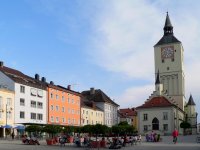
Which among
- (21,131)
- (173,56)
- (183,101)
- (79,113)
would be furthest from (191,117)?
(21,131)

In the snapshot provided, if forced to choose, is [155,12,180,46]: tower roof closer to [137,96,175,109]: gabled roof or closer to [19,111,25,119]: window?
[137,96,175,109]: gabled roof

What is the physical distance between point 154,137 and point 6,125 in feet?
77.7

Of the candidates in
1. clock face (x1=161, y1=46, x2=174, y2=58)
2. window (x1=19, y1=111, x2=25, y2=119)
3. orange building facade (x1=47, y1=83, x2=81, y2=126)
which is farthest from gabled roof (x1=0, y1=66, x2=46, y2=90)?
clock face (x1=161, y1=46, x2=174, y2=58)

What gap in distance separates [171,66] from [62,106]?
48.6 m

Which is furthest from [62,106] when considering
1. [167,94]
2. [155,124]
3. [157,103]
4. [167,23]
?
[167,23]

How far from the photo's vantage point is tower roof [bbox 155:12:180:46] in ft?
405

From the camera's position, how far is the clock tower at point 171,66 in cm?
11762

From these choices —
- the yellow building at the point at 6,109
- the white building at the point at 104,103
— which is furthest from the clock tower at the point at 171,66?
the yellow building at the point at 6,109

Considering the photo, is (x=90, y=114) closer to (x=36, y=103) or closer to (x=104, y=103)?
(x=104, y=103)

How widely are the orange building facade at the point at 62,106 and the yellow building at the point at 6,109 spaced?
13365 millimetres

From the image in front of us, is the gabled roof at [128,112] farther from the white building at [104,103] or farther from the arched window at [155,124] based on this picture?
the arched window at [155,124]

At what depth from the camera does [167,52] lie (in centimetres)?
12244

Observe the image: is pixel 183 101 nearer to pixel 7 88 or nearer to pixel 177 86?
pixel 177 86

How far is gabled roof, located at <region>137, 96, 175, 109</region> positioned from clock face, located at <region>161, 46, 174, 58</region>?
729 inches
